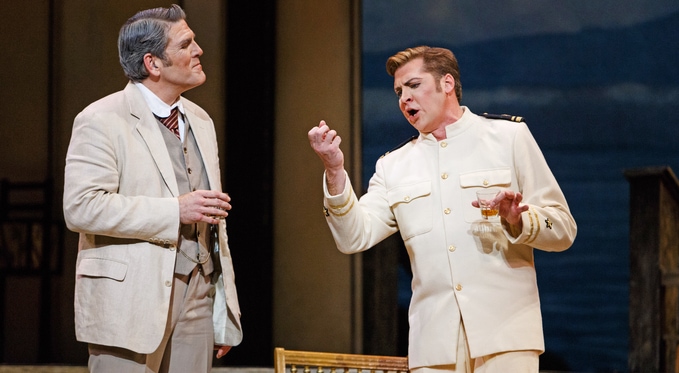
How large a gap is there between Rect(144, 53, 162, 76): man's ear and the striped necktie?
12 cm

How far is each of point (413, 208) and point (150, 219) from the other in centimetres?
78

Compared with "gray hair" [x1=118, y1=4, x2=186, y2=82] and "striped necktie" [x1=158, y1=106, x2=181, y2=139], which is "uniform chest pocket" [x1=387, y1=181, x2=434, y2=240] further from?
"gray hair" [x1=118, y1=4, x2=186, y2=82]

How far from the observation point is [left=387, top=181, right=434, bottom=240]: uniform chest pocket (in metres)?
2.43

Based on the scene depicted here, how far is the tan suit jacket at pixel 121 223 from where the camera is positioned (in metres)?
2.10

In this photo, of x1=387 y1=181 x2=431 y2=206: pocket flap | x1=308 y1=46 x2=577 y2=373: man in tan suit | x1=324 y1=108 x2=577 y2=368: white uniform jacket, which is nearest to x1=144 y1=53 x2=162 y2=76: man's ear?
x1=308 y1=46 x2=577 y2=373: man in tan suit

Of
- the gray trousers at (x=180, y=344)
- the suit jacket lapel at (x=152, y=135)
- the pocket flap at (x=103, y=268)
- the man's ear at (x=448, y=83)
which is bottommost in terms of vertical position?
the gray trousers at (x=180, y=344)

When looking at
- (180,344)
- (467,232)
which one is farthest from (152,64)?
(467,232)

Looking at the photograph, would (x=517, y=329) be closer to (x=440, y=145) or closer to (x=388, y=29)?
(x=440, y=145)

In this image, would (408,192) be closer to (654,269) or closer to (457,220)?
(457,220)

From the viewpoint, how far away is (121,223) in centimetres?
210

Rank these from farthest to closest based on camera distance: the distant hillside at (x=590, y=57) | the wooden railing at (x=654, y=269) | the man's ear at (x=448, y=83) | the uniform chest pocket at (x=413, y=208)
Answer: the distant hillside at (x=590, y=57) → the wooden railing at (x=654, y=269) → the man's ear at (x=448, y=83) → the uniform chest pocket at (x=413, y=208)

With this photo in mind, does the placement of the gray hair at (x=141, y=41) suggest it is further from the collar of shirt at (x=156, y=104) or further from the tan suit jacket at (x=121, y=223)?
the tan suit jacket at (x=121, y=223)

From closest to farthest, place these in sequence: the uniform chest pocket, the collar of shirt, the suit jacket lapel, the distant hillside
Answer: the suit jacket lapel
the collar of shirt
the uniform chest pocket
the distant hillside

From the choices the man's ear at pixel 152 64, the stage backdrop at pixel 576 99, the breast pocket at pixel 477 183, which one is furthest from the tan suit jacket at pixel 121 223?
the stage backdrop at pixel 576 99
